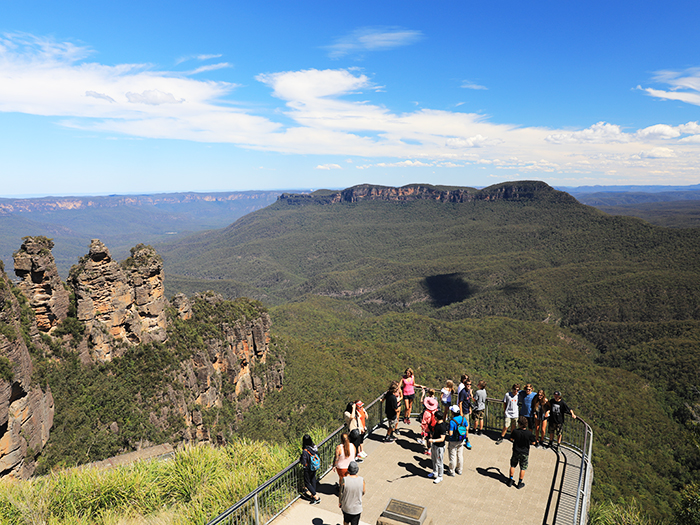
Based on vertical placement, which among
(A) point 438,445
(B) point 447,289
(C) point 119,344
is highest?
(A) point 438,445

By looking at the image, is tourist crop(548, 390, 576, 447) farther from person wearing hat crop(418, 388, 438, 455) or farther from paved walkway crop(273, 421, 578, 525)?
person wearing hat crop(418, 388, 438, 455)

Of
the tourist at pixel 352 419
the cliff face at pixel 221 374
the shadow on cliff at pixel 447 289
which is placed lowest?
the shadow on cliff at pixel 447 289

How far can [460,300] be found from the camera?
15525 cm

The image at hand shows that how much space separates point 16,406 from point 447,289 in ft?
523

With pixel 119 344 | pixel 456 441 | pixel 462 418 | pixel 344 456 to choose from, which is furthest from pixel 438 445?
pixel 119 344

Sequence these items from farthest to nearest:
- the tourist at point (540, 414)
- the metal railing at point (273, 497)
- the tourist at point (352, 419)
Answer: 1. the tourist at point (540, 414)
2. the tourist at point (352, 419)
3. the metal railing at point (273, 497)

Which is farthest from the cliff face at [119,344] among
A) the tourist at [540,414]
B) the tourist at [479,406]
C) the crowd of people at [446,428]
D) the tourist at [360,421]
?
the tourist at [540,414]

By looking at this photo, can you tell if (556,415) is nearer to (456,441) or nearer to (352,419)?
(456,441)

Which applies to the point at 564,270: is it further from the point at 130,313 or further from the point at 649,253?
the point at 130,313

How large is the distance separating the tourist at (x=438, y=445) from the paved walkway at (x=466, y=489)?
0.39 meters

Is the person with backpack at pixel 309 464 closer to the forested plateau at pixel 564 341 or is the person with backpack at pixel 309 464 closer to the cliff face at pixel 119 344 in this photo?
the cliff face at pixel 119 344

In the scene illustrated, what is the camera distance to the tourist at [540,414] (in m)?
15.4

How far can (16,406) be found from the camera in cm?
2114

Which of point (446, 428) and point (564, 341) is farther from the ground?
point (446, 428)
